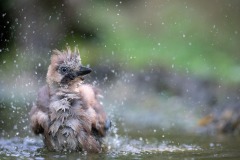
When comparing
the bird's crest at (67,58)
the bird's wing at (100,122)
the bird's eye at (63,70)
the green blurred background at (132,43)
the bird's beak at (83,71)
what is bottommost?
the bird's wing at (100,122)

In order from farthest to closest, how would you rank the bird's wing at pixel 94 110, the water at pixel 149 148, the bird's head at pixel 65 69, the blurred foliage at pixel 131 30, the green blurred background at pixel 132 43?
the blurred foliage at pixel 131 30, the green blurred background at pixel 132 43, the bird's head at pixel 65 69, the bird's wing at pixel 94 110, the water at pixel 149 148

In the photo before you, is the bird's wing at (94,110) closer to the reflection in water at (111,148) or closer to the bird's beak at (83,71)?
the bird's beak at (83,71)

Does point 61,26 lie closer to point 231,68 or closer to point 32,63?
point 32,63

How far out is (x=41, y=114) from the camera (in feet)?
27.0

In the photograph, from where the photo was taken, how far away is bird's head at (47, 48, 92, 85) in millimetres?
8516

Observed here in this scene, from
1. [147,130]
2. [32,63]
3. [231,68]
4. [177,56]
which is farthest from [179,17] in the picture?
[147,130]

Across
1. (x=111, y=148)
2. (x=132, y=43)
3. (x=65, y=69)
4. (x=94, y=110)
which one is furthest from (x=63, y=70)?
(x=132, y=43)

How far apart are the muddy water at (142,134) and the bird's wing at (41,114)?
0.29 meters

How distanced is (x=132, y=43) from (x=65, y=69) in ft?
19.9

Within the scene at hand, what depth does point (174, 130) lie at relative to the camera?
1023 centimetres

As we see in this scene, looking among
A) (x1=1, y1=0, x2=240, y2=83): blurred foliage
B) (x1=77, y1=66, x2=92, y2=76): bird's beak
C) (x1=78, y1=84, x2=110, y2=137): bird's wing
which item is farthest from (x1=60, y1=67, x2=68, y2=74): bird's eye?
(x1=1, y1=0, x2=240, y2=83): blurred foliage

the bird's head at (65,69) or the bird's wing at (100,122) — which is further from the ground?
the bird's head at (65,69)

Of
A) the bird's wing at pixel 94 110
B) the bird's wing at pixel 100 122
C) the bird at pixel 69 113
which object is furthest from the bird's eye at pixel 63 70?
the bird's wing at pixel 100 122

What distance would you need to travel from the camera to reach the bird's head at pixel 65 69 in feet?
27.9
